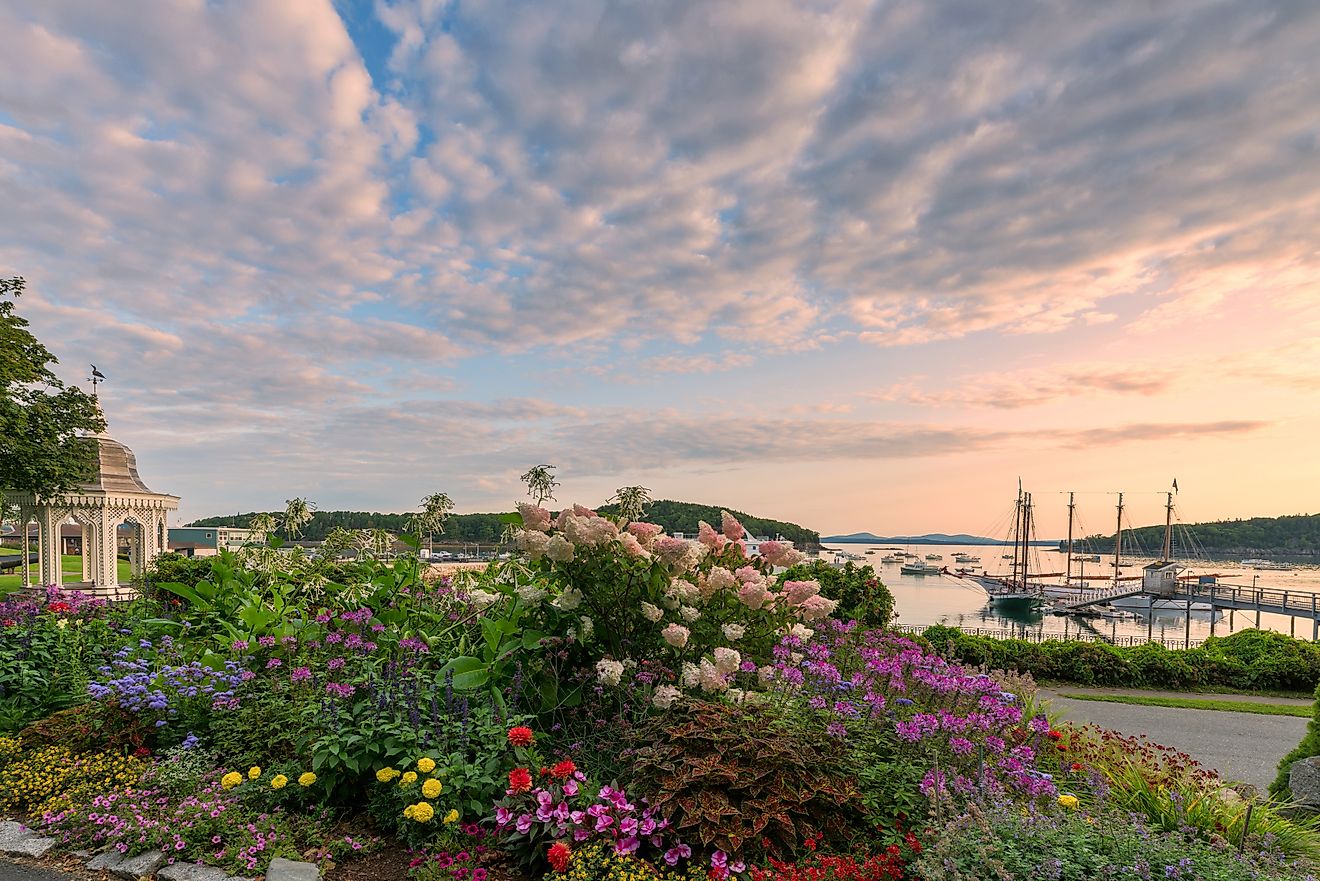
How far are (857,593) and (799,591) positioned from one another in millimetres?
5686

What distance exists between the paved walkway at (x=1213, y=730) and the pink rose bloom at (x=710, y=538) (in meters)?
3.93

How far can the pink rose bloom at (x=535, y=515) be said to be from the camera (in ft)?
13.4

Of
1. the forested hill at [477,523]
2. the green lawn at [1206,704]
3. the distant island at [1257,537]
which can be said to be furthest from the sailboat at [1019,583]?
the green lawn at [1206,704]

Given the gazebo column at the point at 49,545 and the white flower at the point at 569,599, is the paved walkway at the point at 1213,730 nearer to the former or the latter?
the white flower at the point at 569,599

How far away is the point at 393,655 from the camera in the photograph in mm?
4855

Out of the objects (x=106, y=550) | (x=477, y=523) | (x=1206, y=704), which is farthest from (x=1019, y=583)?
(x=106, y=550)

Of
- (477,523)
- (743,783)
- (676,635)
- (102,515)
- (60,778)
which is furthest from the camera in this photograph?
(477,523)

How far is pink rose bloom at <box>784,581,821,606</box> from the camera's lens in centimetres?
441

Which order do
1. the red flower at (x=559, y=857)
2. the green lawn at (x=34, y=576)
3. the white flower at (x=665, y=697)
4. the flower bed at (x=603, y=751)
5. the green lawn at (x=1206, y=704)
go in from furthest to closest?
the green lawn at (x=34, y=576), the green lawn at (x=1206, y=704), the white flower at (x=665, y=697), the flower bed at (x=603, y=751), the red flower at (x=559, y=857)

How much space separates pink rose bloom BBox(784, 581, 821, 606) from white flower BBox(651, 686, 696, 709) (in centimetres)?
115

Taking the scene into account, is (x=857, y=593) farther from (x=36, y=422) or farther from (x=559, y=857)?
(x=36, y=422)

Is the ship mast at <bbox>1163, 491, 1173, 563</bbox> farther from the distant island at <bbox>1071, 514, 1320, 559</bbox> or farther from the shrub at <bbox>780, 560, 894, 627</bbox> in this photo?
the shrub at <bbox>780, 560, 894, 627</bbox>

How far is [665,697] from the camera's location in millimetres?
3592

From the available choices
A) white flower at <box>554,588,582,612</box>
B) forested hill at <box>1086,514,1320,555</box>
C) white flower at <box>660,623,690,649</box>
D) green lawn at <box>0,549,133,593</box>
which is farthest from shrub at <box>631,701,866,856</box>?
forested hill at <box>1086,514,1320,555</box>
